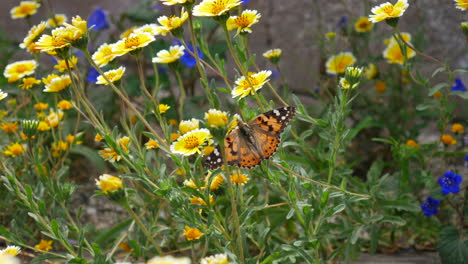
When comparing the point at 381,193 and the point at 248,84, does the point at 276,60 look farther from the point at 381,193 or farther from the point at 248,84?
the point at 381,193

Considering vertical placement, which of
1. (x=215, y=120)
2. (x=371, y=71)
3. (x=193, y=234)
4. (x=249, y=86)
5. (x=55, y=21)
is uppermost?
(x=215, y=120)

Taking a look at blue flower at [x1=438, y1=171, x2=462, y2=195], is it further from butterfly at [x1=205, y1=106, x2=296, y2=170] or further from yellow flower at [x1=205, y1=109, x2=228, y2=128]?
yellow flower at [x1=205, y1=109, x2=228, y2=128]

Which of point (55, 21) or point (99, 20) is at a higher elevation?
point (55, 21)

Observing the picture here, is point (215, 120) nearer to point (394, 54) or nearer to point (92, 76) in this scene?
point (394, 54)

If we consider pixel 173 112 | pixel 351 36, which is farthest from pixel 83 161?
pixel 351 36

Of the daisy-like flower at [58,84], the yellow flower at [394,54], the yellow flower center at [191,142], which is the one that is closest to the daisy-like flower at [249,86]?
the yellow flower center at [191,142]

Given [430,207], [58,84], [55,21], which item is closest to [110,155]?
[58,84]
